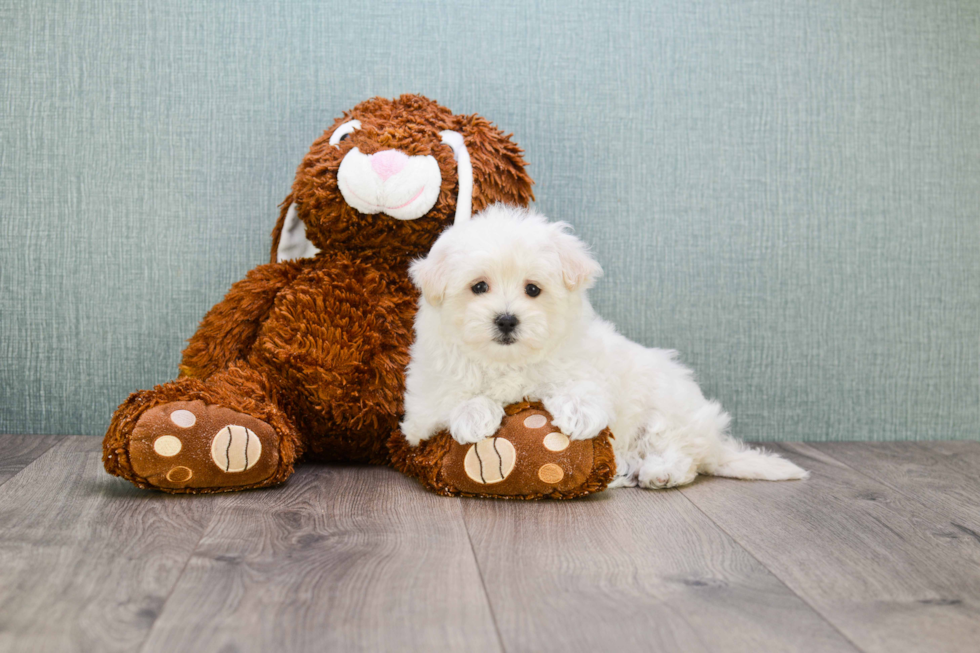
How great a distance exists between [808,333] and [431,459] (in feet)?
3.90

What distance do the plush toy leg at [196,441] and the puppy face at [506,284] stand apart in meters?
0.40

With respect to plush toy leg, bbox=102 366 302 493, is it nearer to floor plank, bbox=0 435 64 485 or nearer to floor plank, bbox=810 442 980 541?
floor plank, bbox=0 435 64 485

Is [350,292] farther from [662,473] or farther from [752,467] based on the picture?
[752,467]

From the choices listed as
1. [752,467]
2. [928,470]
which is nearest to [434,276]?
[752,467]

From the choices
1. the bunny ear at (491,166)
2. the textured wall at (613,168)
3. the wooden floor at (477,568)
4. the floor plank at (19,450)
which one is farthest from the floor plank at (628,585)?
the floor plank at (19,450)

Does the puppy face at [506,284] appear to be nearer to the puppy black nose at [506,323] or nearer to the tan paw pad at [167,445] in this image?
the puppy black nose at [506,323]

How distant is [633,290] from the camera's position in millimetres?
2133

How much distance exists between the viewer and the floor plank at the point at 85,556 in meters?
0.90

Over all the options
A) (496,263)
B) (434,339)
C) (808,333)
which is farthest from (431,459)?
(808,333)

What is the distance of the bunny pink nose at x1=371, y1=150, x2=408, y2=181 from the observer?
1.64 metres

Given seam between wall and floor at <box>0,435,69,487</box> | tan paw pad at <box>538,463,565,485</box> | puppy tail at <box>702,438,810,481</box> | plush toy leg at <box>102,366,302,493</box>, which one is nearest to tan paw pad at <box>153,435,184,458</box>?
plush toy leg at <box>102,366,302,493</box>

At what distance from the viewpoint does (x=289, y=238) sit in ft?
6.08

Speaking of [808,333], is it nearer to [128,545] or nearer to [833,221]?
[833,221]

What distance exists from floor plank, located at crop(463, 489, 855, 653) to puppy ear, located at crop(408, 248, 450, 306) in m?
0.39
